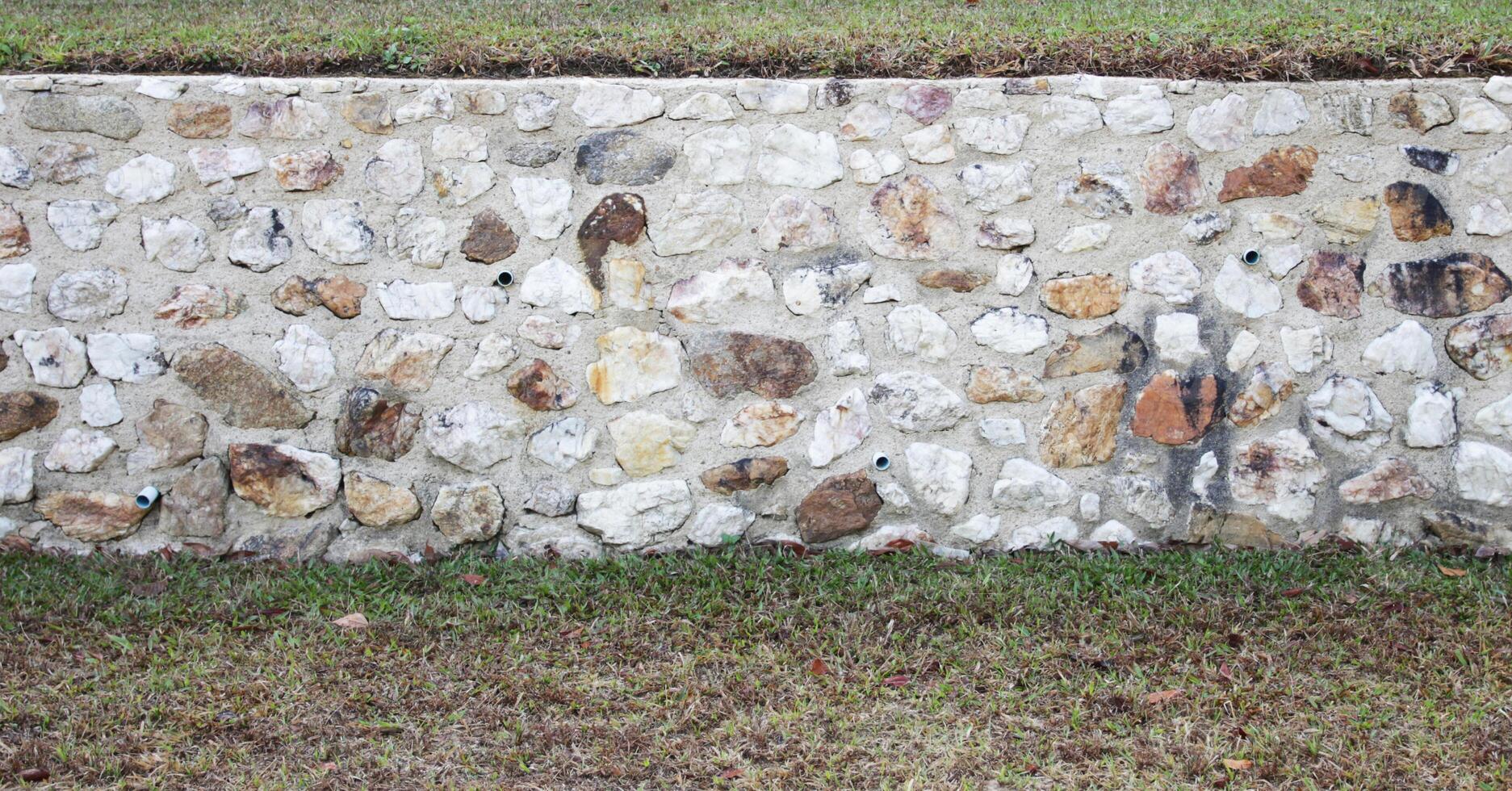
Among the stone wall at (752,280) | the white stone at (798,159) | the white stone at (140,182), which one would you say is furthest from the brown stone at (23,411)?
the white stone at (798,159)

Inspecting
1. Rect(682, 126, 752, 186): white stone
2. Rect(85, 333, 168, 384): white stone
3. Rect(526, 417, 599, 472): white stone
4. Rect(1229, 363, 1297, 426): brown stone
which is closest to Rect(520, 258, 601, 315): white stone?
Rect(526, 417, 599, 472): white stone

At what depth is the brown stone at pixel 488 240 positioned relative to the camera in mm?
3381

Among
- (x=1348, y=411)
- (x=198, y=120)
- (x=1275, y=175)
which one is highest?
(x=198, y=120)

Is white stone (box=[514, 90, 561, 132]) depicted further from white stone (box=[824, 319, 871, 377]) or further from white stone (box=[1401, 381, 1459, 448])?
white stone (box=[1401, 381, 1459, 448])

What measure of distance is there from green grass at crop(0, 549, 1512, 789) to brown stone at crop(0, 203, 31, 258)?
35.8 inches

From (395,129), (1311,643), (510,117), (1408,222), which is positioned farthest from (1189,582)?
(395,129)

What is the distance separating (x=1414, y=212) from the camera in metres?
3.36

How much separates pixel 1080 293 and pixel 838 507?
0.96m

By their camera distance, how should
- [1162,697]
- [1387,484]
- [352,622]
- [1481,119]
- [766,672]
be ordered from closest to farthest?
[1162,697] < [766,672] < [352,622] < [1481,119] < [1387,484]

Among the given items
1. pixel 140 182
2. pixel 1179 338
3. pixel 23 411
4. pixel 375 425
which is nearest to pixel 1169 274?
pixel 1179 338

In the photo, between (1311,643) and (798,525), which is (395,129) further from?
(1311,643)

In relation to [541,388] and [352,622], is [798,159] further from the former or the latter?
[352,622]

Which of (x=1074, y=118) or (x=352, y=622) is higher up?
(x=1074, y=118)

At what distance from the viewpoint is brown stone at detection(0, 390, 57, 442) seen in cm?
341
